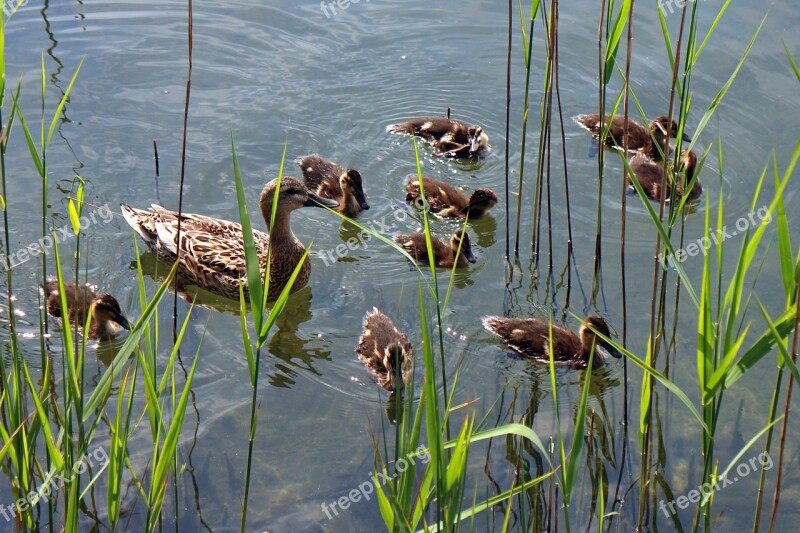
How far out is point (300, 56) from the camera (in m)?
7.24

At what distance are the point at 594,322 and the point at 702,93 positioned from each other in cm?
293

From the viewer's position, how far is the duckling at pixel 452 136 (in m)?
6.29

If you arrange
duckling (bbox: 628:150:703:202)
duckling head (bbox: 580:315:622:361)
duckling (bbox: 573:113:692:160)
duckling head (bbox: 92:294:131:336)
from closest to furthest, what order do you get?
duckling head (bbox: 580:315:622:361)
duckling head (bbox: 92:294:131:336)
duckling (bbox: 628:150:703:202)
duckling (bbox: 573:113:692:160)

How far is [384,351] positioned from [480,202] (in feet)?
4.97

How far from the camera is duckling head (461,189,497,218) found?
18.8 ft

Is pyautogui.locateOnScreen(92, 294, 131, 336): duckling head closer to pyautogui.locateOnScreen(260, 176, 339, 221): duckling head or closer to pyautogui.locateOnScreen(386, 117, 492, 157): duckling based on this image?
pyautogui.locateOnScreen(260, 176, 339, 221): duckling head

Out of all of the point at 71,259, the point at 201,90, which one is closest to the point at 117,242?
the point at 71,259

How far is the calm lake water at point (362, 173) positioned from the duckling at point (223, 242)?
0.60ft

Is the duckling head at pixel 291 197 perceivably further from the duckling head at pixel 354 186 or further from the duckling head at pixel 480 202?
the duckling head at pixel 480 202

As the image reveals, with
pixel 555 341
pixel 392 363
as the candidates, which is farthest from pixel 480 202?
pixel 392 363

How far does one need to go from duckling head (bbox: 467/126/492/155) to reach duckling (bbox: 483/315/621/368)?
5.72 feet

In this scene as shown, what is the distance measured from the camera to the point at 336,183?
6.09 m

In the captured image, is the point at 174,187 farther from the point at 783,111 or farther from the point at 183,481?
the point at 783,111

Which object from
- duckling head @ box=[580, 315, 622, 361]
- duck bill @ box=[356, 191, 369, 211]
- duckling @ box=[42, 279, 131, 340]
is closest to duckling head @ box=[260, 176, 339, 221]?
duck bill @ box=[356, 191, 369, 211]
